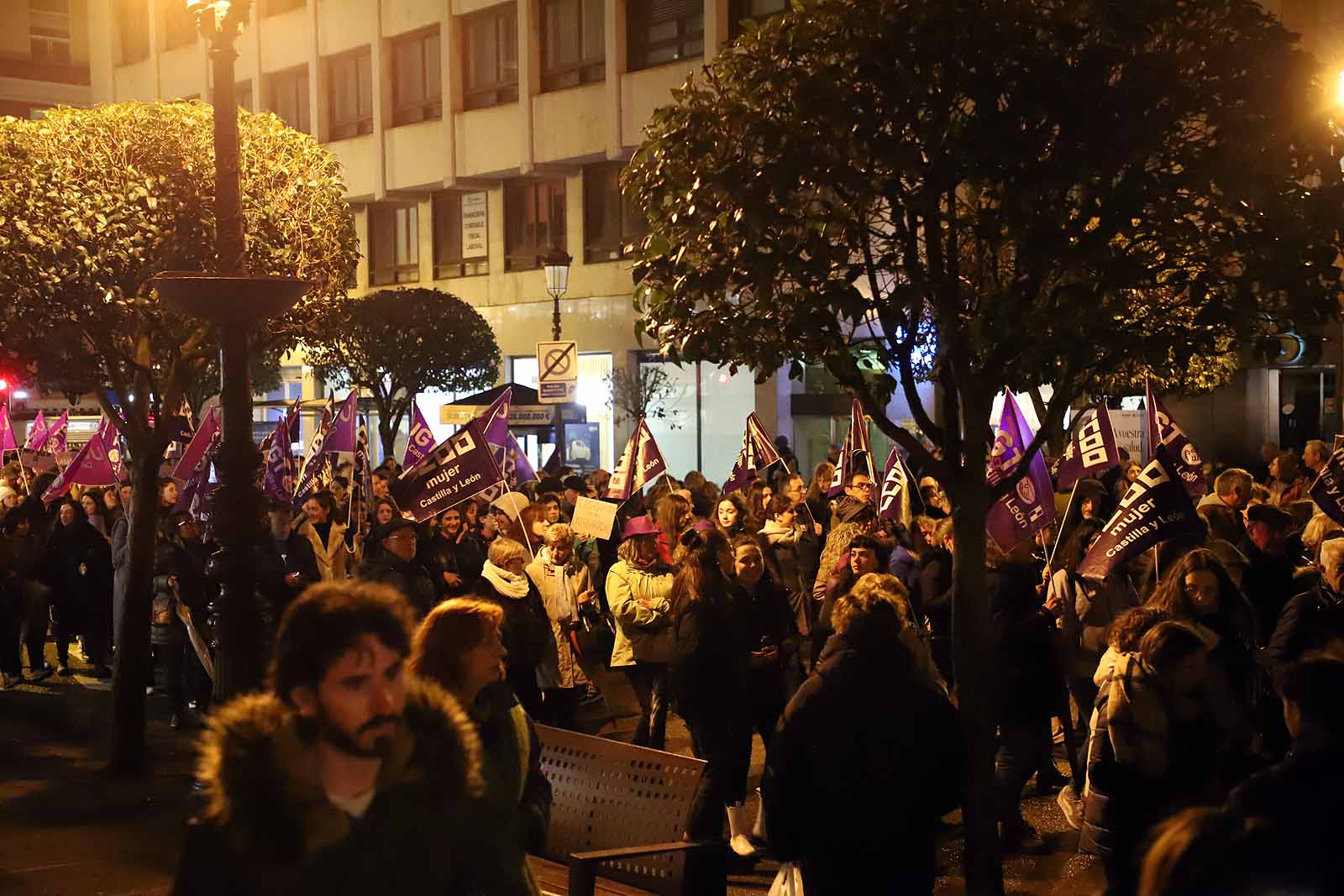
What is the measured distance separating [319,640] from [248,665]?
5723 mm

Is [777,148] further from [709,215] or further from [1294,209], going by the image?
[1294,209]

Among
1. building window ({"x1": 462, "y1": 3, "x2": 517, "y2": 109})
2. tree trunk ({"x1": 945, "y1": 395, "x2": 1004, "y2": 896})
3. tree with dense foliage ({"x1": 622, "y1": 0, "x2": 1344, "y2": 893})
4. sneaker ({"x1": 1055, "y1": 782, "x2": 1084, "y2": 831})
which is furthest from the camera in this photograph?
building window ({"x1": 462, "y1": 3, "x2": 517, "y2": 109})

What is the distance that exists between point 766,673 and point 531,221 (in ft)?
83.9

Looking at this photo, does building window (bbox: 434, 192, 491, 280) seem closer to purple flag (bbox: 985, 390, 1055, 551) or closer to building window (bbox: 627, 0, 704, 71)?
building window (bbox: 627, 0, 704, 71)

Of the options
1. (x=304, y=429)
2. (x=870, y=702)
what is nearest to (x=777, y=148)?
(x=870, y=702)

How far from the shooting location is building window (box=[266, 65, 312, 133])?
38875mm

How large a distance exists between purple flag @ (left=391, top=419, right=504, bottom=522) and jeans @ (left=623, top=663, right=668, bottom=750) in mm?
3435

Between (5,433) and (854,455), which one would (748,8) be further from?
(5,433)

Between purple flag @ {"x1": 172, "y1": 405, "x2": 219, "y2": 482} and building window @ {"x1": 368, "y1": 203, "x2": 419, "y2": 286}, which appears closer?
purple flag @ {"x1": 172, "y1": 405, "x2": 219, "y2": 482}

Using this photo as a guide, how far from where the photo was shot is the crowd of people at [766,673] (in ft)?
10.5

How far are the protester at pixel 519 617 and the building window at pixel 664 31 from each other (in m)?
21.3

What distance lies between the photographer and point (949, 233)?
7301mm

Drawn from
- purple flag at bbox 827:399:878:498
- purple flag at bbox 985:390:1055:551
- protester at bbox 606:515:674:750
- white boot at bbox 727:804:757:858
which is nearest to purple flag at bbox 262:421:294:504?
purple flag at bbox 827:399:878:498

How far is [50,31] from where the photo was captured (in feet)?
171
